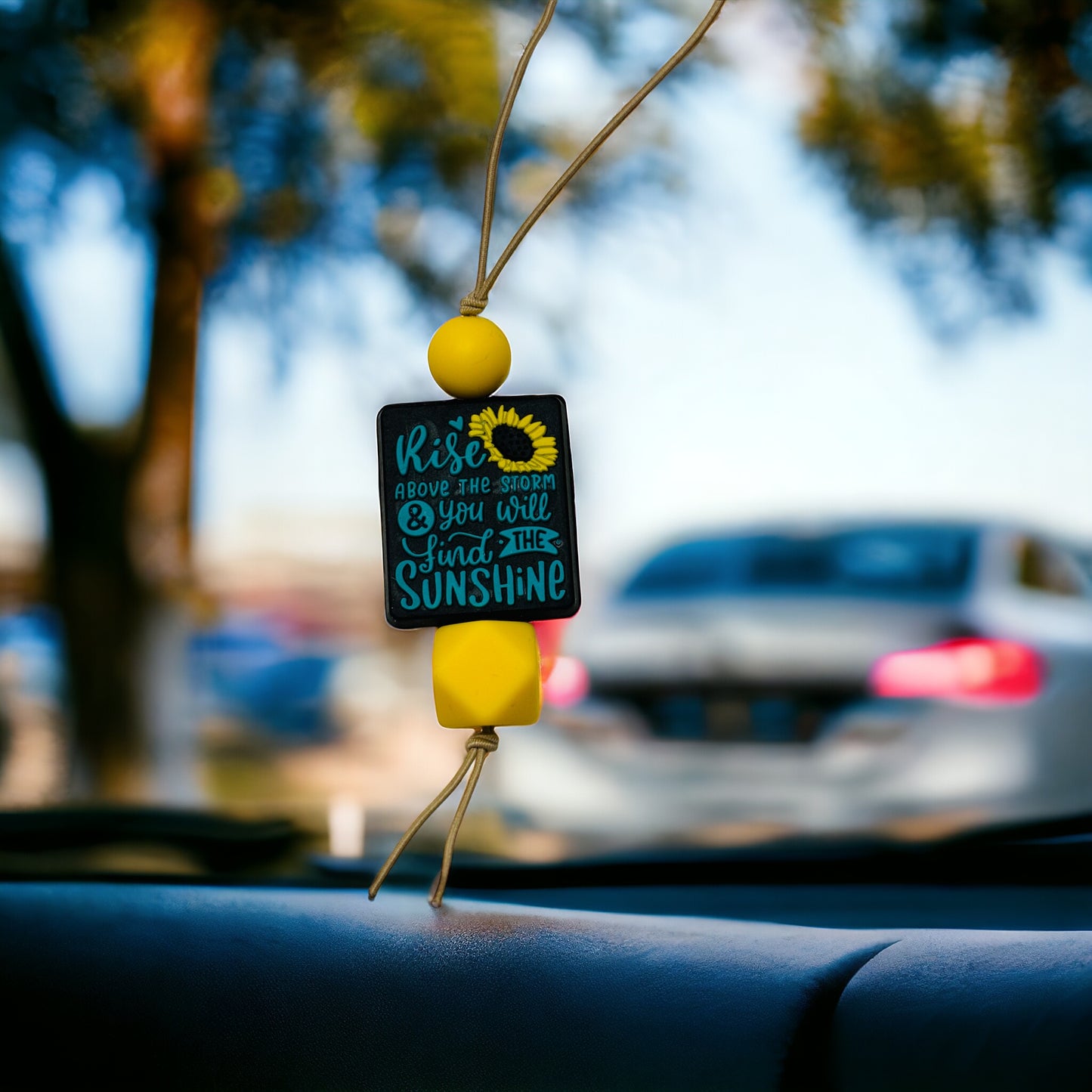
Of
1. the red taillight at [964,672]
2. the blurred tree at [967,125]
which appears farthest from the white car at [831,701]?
the blurred tree at [967,125]

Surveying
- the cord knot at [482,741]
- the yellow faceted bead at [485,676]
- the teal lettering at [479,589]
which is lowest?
the cord knot at [482,741]

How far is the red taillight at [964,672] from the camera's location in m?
3.36

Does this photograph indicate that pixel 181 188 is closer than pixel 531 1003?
No

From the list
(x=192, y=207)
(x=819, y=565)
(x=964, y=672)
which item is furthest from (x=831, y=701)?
(x=192, y=207)

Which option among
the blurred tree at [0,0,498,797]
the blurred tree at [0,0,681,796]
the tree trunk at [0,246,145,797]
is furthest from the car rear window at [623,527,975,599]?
the tree trunk at [0,246,145,797]

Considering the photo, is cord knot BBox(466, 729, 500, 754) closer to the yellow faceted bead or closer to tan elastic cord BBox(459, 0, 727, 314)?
the yellow faceted bead

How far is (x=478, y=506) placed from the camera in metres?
1.21

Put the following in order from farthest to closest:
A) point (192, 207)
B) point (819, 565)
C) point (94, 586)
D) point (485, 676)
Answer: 1. point (94, 586)
2. point (192, 207)
3. point (819, 565)
4. point (485, 676)

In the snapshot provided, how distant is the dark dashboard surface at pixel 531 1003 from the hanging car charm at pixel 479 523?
0.40ft

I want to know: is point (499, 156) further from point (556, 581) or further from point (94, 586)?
point (94, 586)

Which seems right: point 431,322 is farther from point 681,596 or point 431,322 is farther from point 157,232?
point 681,596

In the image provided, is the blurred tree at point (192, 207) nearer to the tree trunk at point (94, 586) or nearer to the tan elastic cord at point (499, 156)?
the tree trunk at point (94, 586)

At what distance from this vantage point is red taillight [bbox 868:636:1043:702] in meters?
Result: 3.36

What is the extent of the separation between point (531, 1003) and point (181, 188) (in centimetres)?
480
